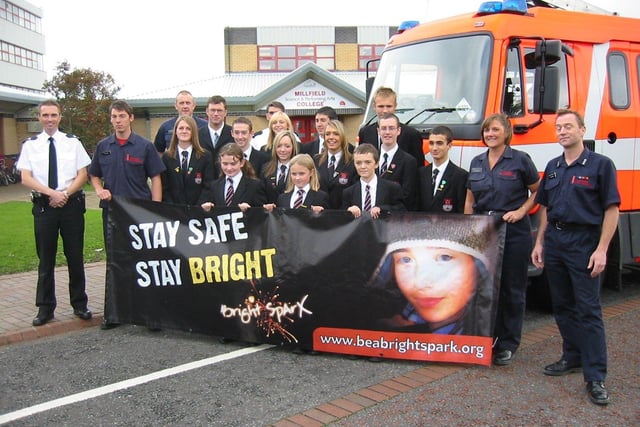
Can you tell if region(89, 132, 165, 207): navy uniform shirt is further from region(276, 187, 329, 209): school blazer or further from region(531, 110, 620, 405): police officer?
region(531, 110, 620, 405): police officer

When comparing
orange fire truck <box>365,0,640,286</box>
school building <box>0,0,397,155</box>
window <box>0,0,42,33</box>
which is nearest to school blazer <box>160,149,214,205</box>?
orange fire truck <box>365,0,640,286</box>

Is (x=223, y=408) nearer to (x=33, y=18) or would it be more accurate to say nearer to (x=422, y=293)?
(x=422, y=293)

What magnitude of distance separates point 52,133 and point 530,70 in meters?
4.78

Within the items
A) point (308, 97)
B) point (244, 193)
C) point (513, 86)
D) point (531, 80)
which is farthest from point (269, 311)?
point (308, 97)

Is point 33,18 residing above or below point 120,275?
above

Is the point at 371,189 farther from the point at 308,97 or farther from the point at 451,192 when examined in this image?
the point at 308,97

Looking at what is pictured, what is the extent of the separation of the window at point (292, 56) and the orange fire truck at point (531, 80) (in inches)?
1307

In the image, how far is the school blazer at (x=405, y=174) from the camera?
554cm

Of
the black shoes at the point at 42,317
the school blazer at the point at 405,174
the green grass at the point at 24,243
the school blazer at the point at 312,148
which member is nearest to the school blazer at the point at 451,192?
the school blazer at the point at 405,174

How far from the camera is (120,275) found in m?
5.84

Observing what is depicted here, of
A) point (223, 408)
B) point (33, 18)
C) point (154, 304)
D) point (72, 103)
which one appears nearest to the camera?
point (223, 408)

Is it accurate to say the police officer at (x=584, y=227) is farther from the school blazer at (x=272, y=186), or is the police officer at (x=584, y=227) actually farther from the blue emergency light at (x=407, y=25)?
the blue emergency light at (x=407, y=25)

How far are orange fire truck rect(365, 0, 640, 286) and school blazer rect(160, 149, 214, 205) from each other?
6.61 feet

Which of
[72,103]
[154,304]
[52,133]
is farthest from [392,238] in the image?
[72,103]
